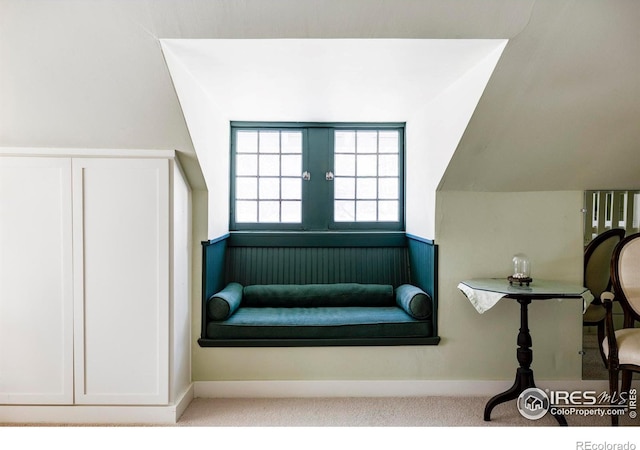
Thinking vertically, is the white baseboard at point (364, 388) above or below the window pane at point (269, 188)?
below

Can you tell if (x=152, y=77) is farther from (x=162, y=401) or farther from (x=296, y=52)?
(x=162, y=401)

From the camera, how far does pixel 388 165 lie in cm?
455

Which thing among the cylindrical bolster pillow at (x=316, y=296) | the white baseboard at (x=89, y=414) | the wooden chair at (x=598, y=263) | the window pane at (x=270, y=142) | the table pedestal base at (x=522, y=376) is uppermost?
the window pane at (x=270, y=142)

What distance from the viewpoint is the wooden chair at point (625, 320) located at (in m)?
2.77

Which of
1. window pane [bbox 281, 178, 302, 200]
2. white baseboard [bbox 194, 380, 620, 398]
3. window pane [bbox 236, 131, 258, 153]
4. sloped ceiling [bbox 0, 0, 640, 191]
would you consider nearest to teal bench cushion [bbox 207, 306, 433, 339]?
white baseboard [bbox 194, 380, 620, 398]

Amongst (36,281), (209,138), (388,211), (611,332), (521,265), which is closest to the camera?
(611,332)

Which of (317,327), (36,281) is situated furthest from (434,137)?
(36,281)

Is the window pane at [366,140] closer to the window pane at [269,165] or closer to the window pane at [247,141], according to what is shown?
the window pane at [269,165]

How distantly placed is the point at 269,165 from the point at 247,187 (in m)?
0.28

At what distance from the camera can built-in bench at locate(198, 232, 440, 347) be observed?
11.5ft

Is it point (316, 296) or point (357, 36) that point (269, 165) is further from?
point (357, 36)

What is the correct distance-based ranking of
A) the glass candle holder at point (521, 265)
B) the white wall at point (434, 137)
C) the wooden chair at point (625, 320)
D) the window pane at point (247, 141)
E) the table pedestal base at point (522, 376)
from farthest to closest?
the window pane at point (247, 141) < the glass candle holder at point (521, 265) < the table pedestal base at point (522, 376) < the white wall at point (434, 137) < the wooden chair at point (625, 320)

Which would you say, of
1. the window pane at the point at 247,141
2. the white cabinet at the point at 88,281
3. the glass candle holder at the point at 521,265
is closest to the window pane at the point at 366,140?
the window pane at the point at 247,141

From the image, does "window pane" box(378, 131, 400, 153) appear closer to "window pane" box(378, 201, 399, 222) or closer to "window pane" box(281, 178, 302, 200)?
"window pane" box(378, 201, 399, 222)
